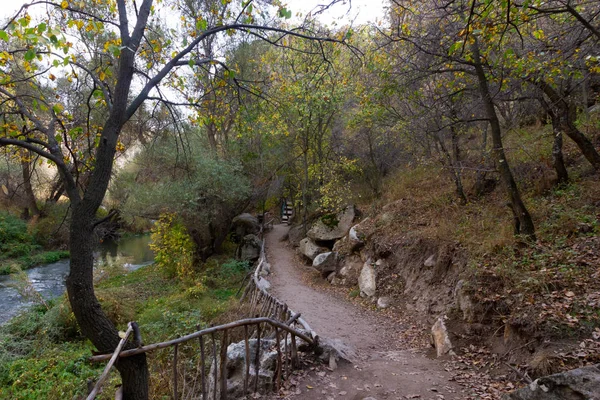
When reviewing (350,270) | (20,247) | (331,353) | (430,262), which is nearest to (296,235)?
(350,270)

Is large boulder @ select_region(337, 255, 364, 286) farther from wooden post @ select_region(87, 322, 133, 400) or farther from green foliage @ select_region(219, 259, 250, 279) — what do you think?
wooden post @ select_region(87, 322, 133, 400)

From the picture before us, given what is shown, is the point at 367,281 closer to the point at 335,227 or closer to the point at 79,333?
the point at 335,227

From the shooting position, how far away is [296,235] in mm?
18703

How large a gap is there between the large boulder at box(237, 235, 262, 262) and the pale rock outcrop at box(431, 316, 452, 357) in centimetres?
1178

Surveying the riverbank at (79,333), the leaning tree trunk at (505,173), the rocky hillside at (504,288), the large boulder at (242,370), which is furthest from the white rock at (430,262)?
the riverbank at (79,333)

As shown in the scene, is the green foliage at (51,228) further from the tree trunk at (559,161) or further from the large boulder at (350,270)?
the tree trunk at (559,161)

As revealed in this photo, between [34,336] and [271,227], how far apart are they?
15.7m

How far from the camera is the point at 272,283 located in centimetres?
1259

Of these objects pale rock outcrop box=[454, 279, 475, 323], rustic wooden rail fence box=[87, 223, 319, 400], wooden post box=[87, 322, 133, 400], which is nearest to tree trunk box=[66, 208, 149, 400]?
rustic wooden rail fence box=[87, 223, 319, 400]

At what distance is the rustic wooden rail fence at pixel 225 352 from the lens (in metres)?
3.79

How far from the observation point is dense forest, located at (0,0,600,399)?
13.9 ft

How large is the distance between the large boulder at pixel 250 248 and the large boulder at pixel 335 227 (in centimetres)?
416

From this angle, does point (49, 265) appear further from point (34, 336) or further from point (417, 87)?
point (417, 87)

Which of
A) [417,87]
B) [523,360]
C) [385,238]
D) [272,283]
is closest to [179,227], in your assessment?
[272,283]
